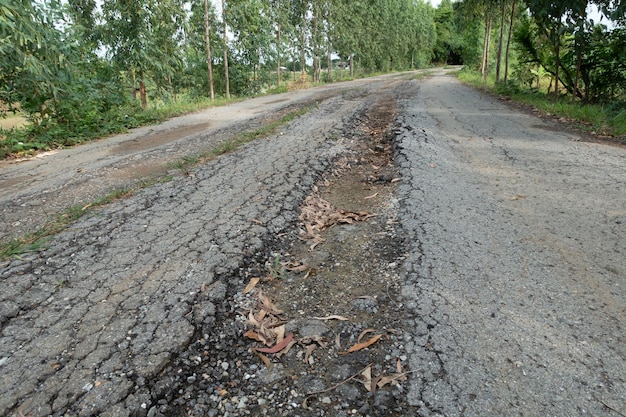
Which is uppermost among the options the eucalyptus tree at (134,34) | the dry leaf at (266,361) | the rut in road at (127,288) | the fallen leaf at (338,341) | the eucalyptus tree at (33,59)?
the eucalyptus tree at (134,34)

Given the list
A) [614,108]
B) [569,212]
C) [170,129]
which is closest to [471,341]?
[569,212]

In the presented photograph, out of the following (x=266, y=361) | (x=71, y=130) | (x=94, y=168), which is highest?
(x=71, y=130)

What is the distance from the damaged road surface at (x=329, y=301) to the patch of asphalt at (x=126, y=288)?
11mm

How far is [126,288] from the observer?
2.48 m

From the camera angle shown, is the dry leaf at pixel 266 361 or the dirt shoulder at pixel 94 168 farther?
the dirt shoulder at pixel 94 168

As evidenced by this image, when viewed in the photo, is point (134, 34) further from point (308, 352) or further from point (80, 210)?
point (308, 352)

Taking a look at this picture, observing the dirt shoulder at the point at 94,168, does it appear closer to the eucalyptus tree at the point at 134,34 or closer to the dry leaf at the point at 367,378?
the dry leaf at the point at 367,378

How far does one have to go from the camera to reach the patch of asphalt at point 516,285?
170 cm

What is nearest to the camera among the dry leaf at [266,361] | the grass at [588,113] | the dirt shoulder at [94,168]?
the dry leaf at [266,361]

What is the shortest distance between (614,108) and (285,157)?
25.2ft

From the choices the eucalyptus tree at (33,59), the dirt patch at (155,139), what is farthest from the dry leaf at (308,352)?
the eucalyptus tree at (33,59)

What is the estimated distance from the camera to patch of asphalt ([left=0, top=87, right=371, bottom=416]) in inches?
69.4

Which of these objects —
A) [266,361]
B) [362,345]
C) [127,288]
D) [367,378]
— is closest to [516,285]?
[362,345]

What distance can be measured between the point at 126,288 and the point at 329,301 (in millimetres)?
1304
